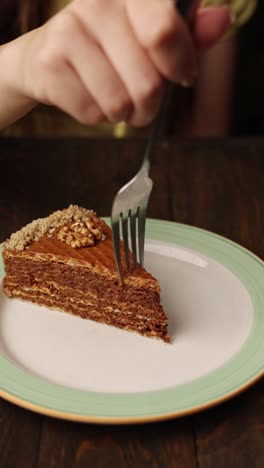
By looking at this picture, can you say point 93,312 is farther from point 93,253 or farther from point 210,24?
point 210,24

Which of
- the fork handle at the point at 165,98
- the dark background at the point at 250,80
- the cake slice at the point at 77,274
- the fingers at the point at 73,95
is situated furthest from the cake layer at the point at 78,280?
the dark background at the point at 250,80

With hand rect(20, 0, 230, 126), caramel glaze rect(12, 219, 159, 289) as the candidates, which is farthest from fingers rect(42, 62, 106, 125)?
caramel glaze rect(12, 219, 159, 289)

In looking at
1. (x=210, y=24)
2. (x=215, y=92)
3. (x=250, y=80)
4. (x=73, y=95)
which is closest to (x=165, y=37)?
(x=210, y=24)

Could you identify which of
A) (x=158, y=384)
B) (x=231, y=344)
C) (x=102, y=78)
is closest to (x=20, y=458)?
(x=158, y=384)

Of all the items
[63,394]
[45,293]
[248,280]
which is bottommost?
[248,280]

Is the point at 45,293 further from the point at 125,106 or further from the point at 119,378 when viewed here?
the point at 125,106
